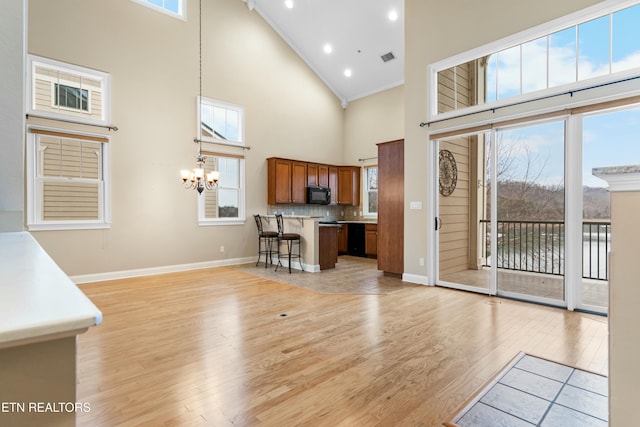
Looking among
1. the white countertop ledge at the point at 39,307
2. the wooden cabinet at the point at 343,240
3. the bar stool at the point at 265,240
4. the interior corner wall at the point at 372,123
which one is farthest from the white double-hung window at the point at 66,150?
the interior corner wall at the point at 372,123

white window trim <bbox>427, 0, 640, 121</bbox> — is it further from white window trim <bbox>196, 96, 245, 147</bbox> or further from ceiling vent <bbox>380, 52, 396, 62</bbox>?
white window trim <bbox>196, 96, 245, 147</bbox>

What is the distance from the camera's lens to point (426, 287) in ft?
16.4

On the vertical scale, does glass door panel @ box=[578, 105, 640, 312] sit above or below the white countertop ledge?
above

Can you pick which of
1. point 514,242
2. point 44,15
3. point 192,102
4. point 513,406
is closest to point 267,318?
point 513,406

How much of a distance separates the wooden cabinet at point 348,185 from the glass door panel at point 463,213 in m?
3.70

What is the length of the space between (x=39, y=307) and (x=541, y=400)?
260 cm

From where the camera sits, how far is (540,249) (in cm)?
465

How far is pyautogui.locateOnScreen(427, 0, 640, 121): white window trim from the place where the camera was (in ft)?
11.4

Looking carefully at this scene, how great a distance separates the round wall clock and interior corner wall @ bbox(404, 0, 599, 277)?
0.38 meters

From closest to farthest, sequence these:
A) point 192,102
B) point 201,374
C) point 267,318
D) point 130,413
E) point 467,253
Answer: point 130,413 → point 201,374 → point 267,318 → point 467,253 → point 192,102

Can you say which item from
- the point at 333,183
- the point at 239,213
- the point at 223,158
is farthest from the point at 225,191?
the point at 333,183

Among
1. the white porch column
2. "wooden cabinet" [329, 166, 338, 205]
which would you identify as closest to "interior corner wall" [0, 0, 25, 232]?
the white porch column

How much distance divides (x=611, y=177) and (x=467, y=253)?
4865 mm

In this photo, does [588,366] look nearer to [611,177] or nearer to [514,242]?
[611,177]
